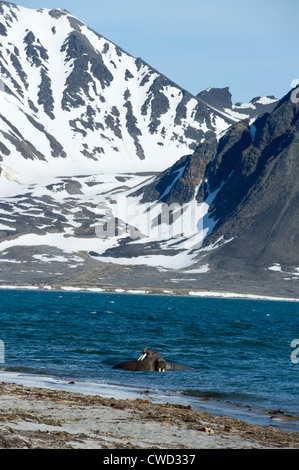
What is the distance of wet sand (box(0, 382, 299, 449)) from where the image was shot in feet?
66.9

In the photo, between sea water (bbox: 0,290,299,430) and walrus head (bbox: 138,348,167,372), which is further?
walrus head (bbox: 138,348,167,372)

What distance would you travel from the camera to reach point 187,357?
54500 millimetres

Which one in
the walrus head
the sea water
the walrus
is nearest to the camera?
the sea water

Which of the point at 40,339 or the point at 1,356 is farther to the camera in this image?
the point at 40,339

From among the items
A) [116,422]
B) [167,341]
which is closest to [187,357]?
[167,341]

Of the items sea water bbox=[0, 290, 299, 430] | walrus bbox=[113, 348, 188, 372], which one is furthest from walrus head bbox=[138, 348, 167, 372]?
sea water bbox=[0, 290, 299, 430]

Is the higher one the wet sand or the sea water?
the wet sand

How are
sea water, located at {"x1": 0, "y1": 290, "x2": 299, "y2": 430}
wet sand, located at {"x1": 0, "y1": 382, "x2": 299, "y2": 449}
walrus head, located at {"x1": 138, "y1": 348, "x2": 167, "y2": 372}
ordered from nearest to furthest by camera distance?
wet sand, located at {"x1": 0, "y1": 382, "x2": 299, "y2": 449}
sea water, located at {"x1": 0, "y1": 290, "x2": 299, "y2": 430}
walrus head, located at {"x1": 138, "y1": 348, "x2": 167, "y2": 372}

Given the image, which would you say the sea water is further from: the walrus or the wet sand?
the wet sand

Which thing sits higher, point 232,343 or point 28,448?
point 28,448

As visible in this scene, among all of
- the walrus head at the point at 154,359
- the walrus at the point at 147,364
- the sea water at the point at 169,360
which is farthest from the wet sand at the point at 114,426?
the walrus head at the point at 154,359
